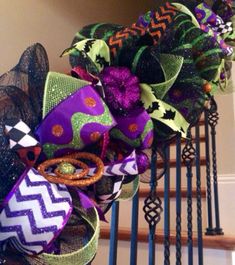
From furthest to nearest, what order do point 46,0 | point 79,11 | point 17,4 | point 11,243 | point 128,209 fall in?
point 79,11 < point 46,0 < point 17,4 < point 128,209 < point 11,243

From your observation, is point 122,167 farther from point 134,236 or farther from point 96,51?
point 134,236

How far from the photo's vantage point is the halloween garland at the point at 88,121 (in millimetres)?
337

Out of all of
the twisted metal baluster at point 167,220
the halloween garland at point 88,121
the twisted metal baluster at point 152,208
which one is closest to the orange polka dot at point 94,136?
the halloween garland at point 88,121

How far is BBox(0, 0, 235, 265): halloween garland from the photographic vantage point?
34 centimetres

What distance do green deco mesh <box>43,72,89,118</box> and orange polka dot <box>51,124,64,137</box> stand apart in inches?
0.7

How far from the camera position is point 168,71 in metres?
0.53

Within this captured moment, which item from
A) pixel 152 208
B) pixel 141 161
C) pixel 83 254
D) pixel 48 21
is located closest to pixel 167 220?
pixel 152 208

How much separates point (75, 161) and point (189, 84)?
27 centimetres

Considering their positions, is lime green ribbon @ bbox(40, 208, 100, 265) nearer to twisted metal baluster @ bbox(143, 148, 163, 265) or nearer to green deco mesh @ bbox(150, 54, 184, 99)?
green deco mesh @ bbox(150, 54, 184, 99)

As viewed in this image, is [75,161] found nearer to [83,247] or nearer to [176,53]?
[83,247]

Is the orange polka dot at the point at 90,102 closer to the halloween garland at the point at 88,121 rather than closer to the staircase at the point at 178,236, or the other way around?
the halloween garland at the point at 88,121

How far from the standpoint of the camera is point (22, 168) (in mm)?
348

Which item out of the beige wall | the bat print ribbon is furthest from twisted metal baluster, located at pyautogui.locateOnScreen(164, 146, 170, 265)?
the beige wall

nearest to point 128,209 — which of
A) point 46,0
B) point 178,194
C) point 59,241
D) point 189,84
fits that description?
point 178,194
